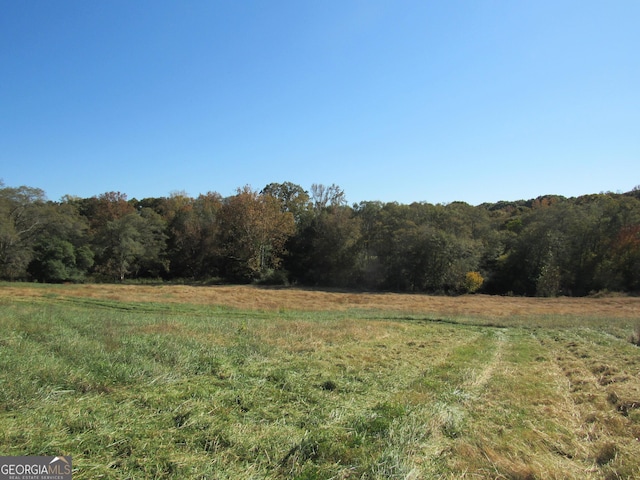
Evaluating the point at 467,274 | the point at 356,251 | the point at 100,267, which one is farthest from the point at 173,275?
the point at 467,274

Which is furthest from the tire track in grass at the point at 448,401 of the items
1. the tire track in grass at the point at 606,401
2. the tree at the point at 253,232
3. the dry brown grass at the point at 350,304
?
the tree at the point at 253,232

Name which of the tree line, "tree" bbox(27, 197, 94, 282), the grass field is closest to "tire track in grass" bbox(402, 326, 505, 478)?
the grass field

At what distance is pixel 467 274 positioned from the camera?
176 feet

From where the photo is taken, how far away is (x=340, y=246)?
6250 cm

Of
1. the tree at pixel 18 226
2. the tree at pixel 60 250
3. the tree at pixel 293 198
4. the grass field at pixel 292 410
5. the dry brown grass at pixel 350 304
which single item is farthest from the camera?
the tree at pixel 293 198

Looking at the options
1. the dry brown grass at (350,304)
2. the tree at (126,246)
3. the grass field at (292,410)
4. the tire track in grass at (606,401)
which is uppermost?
the tree at (126,246)

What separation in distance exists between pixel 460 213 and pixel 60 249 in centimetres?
5844

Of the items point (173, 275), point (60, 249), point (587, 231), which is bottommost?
point (173, 275)

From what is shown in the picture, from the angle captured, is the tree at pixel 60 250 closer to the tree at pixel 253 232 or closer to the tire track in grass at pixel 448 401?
the tree at pixel 253 232

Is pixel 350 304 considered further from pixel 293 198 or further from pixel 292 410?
pixel 293 198

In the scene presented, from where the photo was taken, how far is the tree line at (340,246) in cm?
5084

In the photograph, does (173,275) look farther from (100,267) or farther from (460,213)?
(460,213)

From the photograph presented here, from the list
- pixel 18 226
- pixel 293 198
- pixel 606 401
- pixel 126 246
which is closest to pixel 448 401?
pixel 606 401

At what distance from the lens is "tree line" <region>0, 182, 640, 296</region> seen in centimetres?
5084
